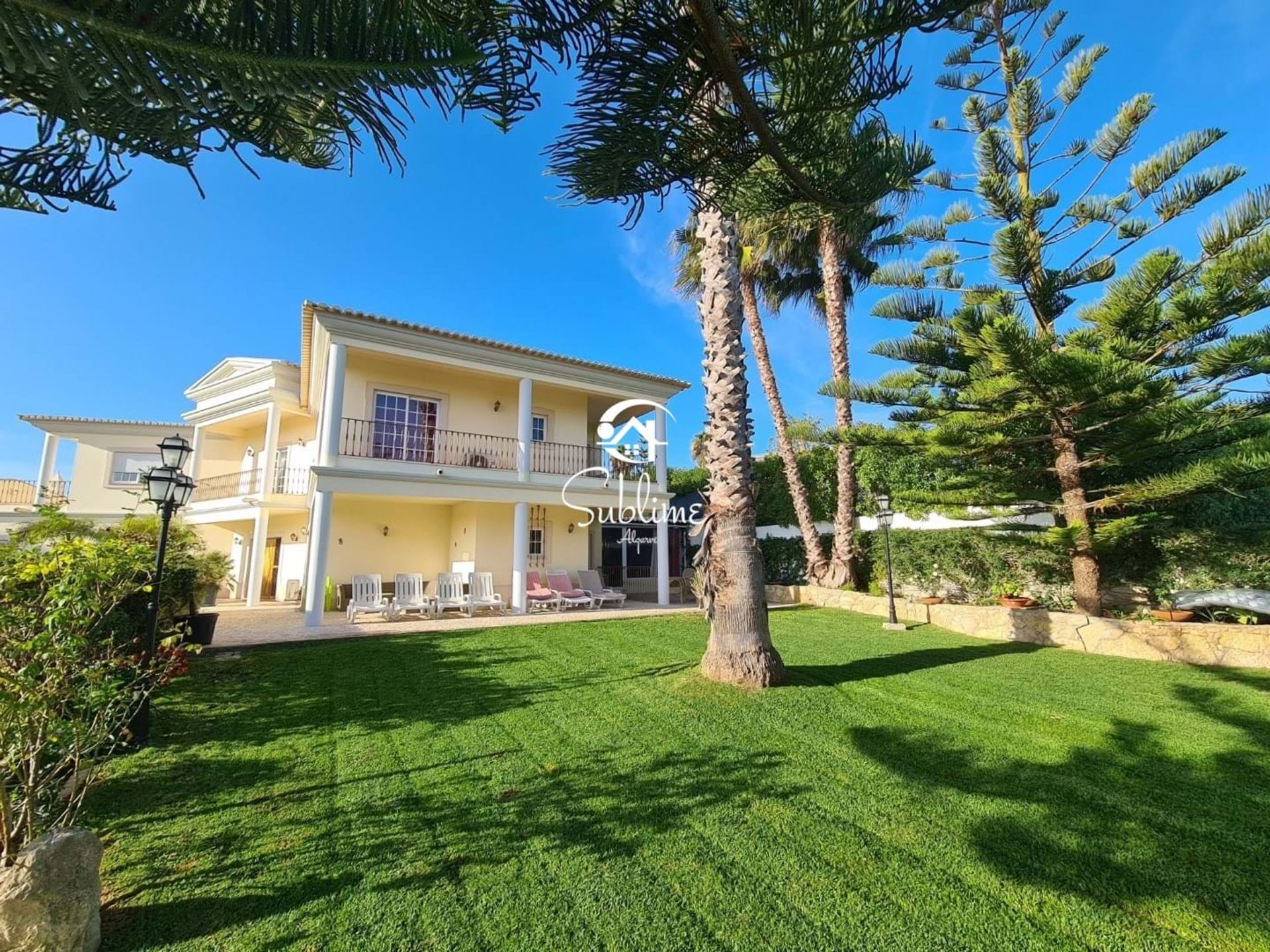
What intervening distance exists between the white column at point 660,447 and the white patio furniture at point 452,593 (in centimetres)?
611

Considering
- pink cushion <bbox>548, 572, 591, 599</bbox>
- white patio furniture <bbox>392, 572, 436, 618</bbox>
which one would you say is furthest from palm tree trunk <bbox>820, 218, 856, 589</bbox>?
white patio furniture <bbox>392, 572, 436, 618</bbox>

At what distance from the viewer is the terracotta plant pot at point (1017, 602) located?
10766 mm

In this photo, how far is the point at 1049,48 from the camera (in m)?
9.06

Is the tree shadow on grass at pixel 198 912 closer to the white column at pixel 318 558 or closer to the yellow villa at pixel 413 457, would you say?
the white column at pixel 318 558

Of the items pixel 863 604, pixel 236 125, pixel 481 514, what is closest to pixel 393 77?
pixel 236 125

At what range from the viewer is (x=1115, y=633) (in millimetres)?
8492

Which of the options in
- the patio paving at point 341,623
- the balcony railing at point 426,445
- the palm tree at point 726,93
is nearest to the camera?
the palm tree at point 726,93

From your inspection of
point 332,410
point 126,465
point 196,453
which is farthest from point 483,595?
point 126,465

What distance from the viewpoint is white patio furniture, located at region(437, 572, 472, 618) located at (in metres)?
12.7

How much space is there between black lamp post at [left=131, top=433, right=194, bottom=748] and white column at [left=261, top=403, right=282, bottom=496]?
9256 millimetres

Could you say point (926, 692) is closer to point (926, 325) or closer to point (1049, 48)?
point (926, 325)

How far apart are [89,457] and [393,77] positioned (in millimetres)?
29712

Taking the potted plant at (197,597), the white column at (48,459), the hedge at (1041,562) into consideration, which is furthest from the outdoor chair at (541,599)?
the white column at (48,459)

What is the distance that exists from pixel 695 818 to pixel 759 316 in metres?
15.7
